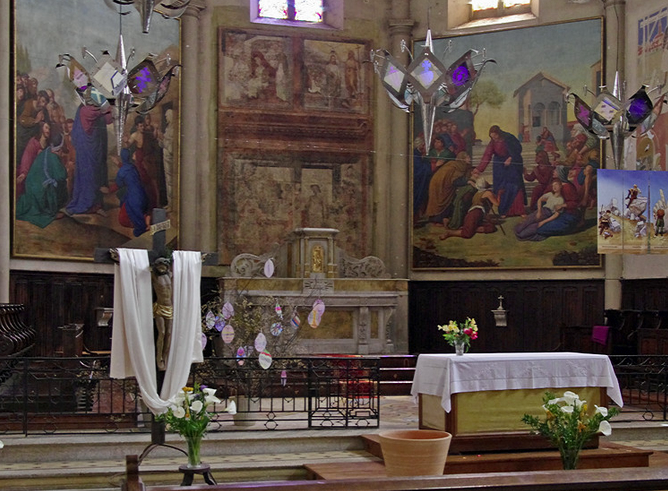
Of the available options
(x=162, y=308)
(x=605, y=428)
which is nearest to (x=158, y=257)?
(x=162, y=308)

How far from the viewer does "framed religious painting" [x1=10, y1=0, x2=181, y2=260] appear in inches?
595

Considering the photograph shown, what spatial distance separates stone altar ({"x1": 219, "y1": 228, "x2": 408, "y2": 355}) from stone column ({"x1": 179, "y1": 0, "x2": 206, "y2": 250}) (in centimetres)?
194

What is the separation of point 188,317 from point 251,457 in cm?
163

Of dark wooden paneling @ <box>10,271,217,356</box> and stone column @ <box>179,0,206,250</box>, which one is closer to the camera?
dark wooden paneling @ <box>10,271,217,356</box>

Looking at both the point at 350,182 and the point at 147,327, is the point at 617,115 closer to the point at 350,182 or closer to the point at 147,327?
the point at 147,327

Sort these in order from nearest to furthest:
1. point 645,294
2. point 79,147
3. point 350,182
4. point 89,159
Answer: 1. point 79,147
2. point 89,159
3. point 645,294
4. point 350,182

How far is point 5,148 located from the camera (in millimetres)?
14641

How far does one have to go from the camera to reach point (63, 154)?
51.8 ft

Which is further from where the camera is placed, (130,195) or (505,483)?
(130,195)

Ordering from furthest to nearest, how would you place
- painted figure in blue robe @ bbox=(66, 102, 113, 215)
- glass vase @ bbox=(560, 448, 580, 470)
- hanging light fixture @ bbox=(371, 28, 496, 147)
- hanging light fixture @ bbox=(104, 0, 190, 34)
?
painted figure in blue robe @ bbox=(66, 102, 113, 215), hanging light fixture @ bbox=(371, 28, 496, 147), hanging light fixture @ bbox=(104, 0, 190, 34), glass vase @ bbox=(560, 448, 580, 470)

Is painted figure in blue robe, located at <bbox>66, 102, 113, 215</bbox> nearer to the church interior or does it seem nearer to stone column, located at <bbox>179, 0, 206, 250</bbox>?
the church interior

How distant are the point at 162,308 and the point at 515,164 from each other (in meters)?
10.8

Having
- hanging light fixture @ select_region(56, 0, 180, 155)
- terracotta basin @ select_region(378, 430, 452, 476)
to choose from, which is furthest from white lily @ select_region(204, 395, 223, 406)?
hanging light fixture @ select_region(56, 0, 180, 155)

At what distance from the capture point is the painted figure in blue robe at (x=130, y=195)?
664 inches
